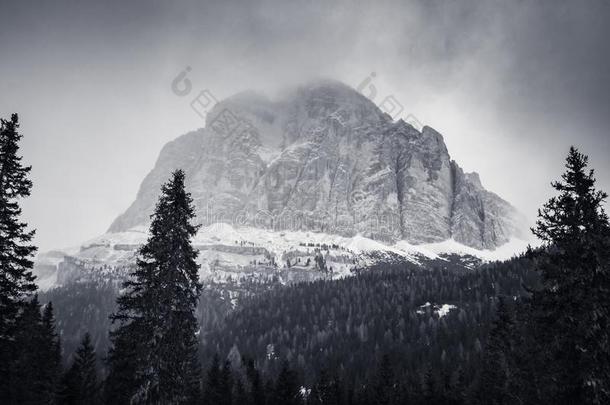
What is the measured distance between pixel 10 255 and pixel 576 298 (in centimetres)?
2610

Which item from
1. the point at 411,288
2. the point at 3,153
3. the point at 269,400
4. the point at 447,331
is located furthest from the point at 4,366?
the point at 411,288

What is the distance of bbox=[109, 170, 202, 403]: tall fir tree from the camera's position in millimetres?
22891

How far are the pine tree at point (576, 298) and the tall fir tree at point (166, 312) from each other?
1721 cm

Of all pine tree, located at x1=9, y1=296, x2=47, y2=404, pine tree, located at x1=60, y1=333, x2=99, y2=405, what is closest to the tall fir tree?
pine tree, located at x1=9, y1=296, x2=47, y2=404

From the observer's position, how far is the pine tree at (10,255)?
73.2 ft

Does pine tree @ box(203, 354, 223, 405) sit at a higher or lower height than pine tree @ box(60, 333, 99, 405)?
lower

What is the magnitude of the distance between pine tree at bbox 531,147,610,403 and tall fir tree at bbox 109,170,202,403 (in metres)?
17.2

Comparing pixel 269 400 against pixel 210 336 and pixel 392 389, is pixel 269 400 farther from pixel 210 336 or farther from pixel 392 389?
pixel 210 336

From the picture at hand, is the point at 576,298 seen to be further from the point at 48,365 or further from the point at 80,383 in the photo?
the point at 80,383

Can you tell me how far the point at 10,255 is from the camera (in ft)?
74.0

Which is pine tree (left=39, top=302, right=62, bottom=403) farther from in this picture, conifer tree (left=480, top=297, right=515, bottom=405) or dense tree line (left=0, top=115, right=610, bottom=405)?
conifer tree (left=480, top=297, right=515, bottom=405)

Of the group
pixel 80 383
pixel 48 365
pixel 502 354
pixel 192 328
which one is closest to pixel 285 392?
pixel 80 383

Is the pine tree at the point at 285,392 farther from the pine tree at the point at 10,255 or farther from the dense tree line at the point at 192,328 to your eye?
the pine tree at the point at 10,255

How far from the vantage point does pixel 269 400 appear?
234 feet
